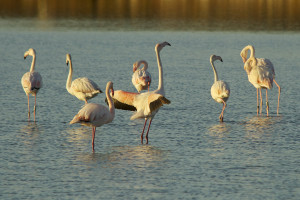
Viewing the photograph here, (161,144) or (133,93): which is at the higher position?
(133,93)

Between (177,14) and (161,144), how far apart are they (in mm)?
32953

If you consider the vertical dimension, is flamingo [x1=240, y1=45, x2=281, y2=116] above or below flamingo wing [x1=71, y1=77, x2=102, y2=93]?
above

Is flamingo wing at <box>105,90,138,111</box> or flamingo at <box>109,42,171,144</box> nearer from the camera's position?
flamingo at <box>109,42,171,144</box>

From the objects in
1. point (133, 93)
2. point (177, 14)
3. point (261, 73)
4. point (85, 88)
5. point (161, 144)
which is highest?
point (177, 14)

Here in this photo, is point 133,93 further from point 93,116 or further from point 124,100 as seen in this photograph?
point 93,116

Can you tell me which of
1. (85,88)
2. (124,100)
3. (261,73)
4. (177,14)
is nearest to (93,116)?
(124,100)

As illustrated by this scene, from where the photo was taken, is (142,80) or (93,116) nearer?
(93,116)

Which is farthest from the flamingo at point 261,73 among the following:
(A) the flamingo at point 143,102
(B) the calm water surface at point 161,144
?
(A) the flamingo at point 143,102

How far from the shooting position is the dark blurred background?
35.7m

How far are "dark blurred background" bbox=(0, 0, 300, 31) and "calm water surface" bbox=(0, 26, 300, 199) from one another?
47.1 feet

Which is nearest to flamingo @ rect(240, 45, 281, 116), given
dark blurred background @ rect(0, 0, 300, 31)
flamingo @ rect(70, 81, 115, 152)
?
flamingo @ rect(70, 81, 115, 152)

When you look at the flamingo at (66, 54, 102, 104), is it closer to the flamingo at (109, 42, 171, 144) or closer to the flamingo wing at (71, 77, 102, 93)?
the flamingo wing at (71, 77, 102, 93)

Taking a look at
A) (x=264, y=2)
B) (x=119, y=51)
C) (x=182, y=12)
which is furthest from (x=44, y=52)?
(x=264, y=2)

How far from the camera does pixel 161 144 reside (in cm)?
1112
